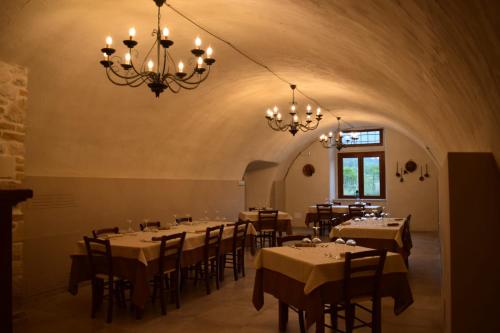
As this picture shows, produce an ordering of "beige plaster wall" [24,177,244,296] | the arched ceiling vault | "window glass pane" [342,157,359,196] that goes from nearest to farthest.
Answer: the arched ceiling vault, "beige plaster wall" [24,177,244,296], "window glass pane" [342,157,359,196]

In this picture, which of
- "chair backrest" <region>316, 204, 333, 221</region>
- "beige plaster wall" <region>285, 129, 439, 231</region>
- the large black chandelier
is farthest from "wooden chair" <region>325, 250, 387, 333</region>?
"beige plaster wall" <region>285, 129, 439, 231</region>

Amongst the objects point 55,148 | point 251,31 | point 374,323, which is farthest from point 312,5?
point 55,148

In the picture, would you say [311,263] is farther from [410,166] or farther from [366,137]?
[366,137]

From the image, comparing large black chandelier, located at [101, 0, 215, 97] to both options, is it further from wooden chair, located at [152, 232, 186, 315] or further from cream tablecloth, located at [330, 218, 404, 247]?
cream tablecloth, located at [330, 218, 404, 247]

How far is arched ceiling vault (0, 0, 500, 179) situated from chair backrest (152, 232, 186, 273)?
7.30ft

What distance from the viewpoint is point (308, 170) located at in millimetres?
15617

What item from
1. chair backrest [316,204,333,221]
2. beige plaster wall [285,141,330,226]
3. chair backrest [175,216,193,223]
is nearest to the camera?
chair backrest [175,216,193,223]

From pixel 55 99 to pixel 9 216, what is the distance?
1.90m

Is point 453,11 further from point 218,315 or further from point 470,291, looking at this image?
point 218,315

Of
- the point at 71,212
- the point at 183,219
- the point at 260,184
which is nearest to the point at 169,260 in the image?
the point at 71,212

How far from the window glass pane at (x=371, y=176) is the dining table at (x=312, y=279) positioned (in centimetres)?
1070

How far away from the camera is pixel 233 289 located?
21.4ft

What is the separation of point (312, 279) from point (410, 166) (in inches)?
455

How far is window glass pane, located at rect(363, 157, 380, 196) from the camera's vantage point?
15.0 m
